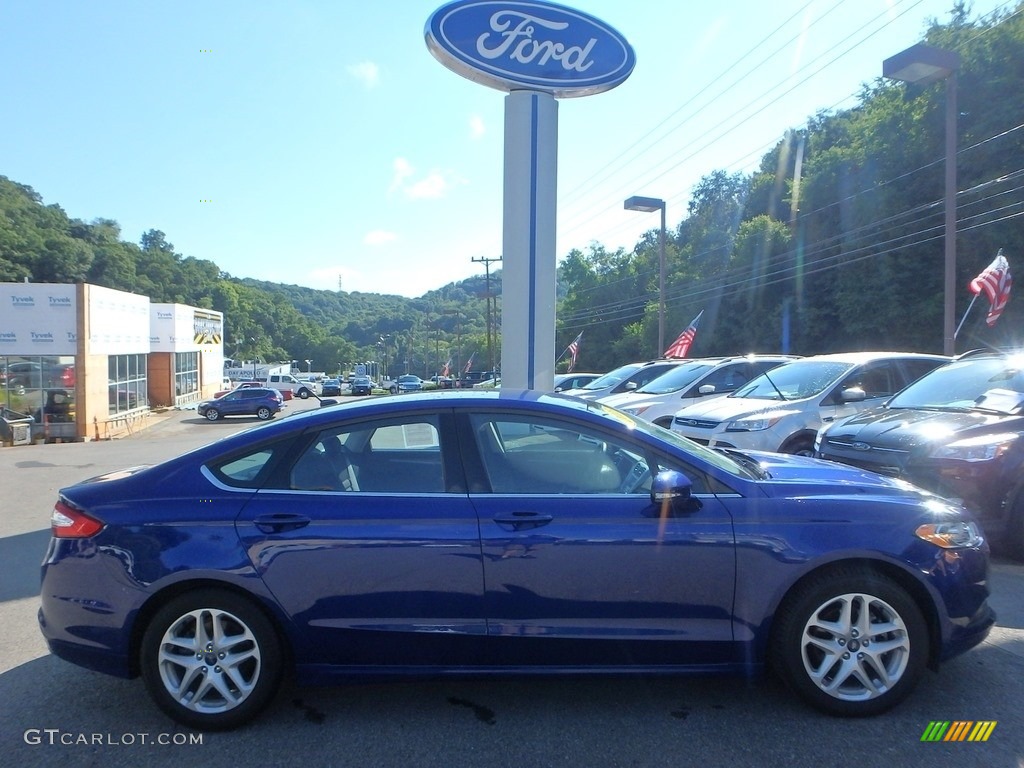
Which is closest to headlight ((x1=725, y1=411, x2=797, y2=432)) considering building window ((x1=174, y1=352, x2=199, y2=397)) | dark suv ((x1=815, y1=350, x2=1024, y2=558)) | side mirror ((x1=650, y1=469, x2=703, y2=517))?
dark suv ((x1=815, y1=350, x2=1024, y2=558))

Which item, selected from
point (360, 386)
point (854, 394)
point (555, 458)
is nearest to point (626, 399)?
point (854, 394)

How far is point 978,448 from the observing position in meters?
6.17

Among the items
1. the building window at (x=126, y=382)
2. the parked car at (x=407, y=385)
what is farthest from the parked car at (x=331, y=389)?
the building window at (x=126, y=382)

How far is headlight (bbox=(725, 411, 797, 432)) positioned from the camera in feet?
30.1

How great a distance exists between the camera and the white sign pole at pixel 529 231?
1195cm

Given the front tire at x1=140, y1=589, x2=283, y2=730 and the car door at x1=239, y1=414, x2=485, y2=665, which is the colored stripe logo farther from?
the front tire at x1=140, y1=589, x2=283, y2=730

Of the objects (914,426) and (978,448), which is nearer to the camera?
(978,448)

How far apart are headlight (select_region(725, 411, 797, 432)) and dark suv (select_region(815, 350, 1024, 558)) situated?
1.38 metres

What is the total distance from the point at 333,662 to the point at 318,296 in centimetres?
17246

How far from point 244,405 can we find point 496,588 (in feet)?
129

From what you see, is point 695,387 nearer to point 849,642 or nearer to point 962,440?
point 962,440

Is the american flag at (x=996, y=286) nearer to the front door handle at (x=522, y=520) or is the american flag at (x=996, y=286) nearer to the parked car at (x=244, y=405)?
the front door handle at (x=522, y=520)

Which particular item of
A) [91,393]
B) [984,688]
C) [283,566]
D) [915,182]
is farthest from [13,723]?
[915,182]

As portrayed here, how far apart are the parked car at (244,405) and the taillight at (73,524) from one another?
37.4 metres
